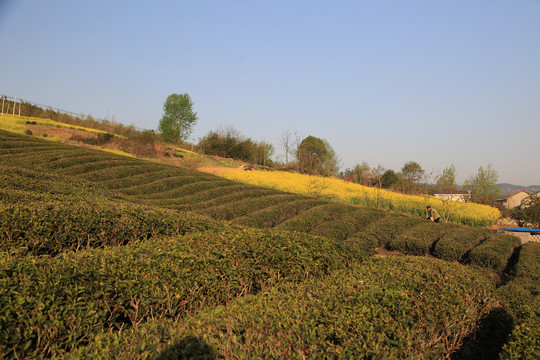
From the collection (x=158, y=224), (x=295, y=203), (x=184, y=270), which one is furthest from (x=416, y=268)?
(x=295, y=203)

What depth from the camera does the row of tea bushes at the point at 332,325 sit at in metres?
2.71

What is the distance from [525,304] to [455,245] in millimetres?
7239

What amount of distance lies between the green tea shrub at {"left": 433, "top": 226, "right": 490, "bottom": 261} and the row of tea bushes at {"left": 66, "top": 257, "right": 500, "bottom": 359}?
6.60 meters

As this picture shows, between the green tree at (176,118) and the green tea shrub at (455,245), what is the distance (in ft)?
124

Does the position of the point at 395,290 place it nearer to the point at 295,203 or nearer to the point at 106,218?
the point at 106,218

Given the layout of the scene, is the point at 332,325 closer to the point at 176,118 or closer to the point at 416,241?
the point at 416,241

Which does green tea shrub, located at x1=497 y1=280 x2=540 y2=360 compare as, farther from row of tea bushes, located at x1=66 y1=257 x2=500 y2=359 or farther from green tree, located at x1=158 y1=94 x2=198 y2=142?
green tree, located at x1=158 y1=94 x2=198 y2=142

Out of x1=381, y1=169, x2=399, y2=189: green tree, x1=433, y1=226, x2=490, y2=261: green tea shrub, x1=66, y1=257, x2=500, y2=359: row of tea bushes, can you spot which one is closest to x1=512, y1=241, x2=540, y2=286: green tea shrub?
x1=433, y1=226, x2=490, y2=261: green tea shrub

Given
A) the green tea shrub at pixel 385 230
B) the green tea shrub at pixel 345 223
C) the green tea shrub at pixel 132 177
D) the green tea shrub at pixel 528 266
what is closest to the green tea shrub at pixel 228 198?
the green tea shrub at pixel 132 177

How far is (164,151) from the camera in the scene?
3500 cm

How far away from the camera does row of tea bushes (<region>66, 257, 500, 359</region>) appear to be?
8.89ft

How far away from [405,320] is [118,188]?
16.7m

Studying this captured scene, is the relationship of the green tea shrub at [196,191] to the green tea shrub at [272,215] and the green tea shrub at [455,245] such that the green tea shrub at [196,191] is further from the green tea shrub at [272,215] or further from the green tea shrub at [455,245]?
the green tea shrub at [455,245]

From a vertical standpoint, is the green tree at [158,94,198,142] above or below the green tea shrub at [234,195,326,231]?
above
